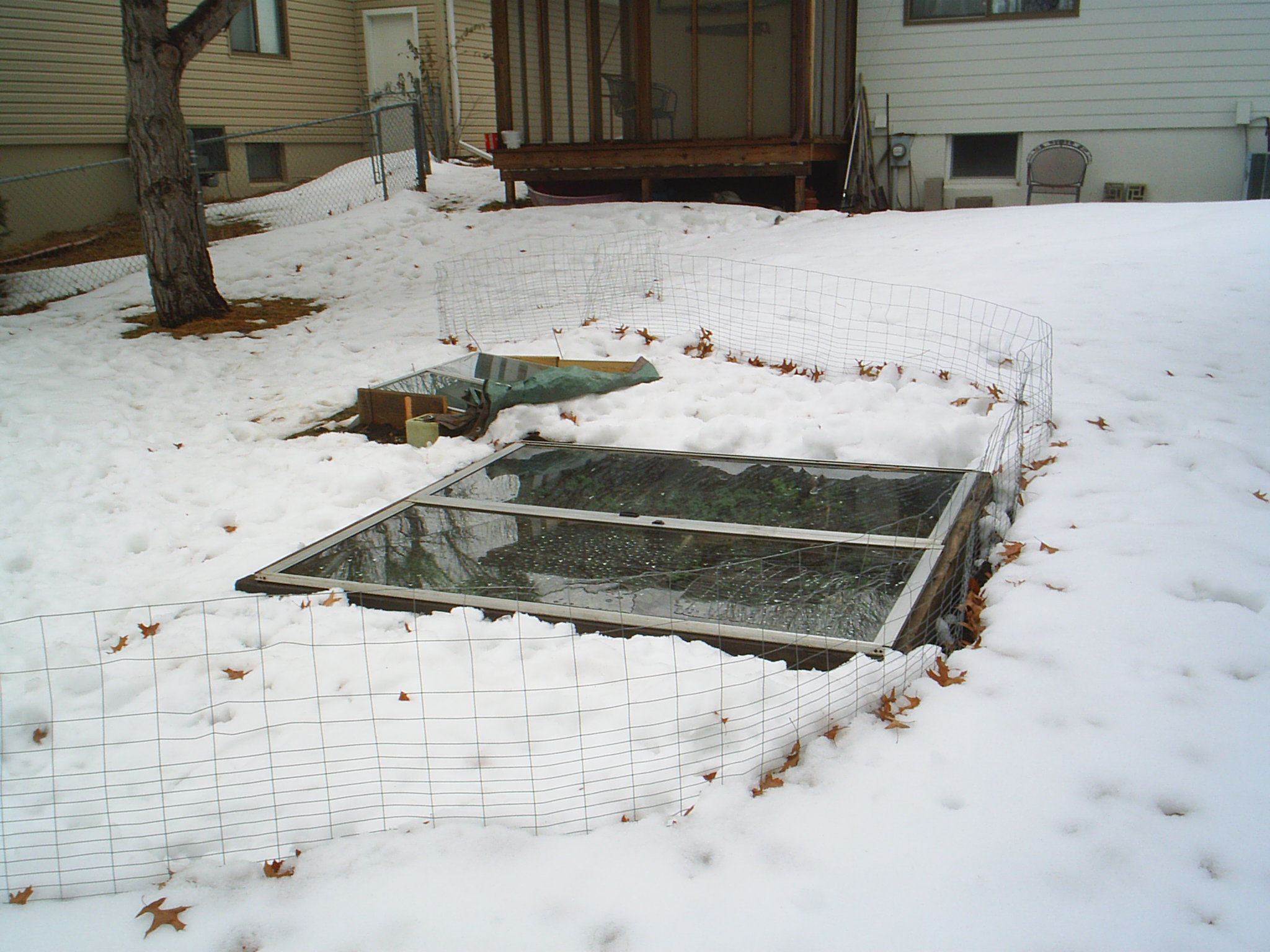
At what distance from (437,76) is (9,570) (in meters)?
12.0

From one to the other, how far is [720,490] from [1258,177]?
795cm

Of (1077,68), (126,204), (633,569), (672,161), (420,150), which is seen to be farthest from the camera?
(126,204)

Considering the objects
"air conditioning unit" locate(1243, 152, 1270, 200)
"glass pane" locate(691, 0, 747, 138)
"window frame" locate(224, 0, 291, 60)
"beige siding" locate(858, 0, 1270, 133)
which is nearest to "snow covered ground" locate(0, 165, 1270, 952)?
"air conditioning unit" locate(1243, 152, 1270, 200)

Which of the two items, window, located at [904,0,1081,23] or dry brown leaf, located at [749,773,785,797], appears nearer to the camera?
dry brown leaf, located at [749,773,785,797]

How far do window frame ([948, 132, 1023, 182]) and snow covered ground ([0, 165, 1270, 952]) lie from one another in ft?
9.18

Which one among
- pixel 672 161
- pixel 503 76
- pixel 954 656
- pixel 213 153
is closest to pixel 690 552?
pixel 954 656

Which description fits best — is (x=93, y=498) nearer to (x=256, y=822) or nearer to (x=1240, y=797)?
(x=256, y=822)

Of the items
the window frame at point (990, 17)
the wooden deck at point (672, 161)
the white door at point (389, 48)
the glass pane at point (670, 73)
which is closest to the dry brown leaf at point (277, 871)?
the wooden deck at point (672, 161)

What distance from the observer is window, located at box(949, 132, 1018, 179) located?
10.8 meters

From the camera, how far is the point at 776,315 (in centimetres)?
630

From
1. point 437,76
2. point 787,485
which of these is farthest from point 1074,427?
point 437,76

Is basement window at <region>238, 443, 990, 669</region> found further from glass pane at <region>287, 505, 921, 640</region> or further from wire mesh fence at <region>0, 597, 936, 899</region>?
wire mesh fence at <region>0, 597, 936, 899</region>

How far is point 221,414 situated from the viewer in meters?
5.59

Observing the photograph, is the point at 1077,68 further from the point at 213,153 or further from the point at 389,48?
the point at 213,153
